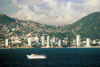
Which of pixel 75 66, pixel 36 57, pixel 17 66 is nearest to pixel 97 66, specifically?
pixel 75 66

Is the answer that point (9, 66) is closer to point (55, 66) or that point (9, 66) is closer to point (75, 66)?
point (55, 66)

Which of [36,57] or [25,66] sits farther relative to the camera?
[36,57]

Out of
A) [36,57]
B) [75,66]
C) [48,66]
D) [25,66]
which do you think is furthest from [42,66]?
[36,57]

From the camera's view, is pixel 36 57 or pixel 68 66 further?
pixel 36 57

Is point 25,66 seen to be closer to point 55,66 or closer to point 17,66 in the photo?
point 17,66

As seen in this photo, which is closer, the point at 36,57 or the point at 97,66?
the point at 97,66

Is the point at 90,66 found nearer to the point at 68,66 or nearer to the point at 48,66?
the point at 68,66

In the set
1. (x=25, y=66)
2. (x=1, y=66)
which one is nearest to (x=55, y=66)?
(x=25, y=66)
